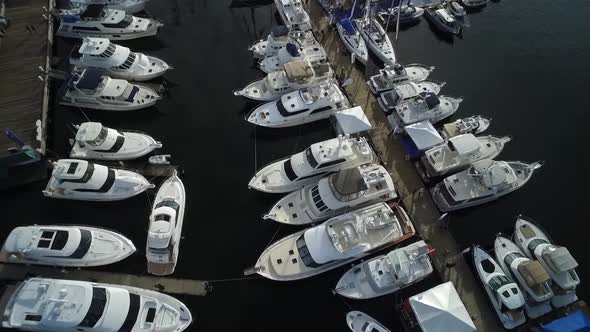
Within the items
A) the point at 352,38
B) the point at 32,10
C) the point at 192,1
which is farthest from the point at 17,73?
the point at 352,38

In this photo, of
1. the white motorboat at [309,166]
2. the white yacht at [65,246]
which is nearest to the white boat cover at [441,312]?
the white motorboat at [309,166]

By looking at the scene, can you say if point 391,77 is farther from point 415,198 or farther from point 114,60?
point 114,60

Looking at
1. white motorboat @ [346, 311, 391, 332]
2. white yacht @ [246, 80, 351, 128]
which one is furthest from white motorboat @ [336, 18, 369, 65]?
white motorboat @ [346, 311, 391, 332]

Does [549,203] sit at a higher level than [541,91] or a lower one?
lower

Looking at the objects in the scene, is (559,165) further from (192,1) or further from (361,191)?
(192,1)

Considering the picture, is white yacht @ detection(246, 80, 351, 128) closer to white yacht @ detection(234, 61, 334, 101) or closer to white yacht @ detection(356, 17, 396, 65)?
white yacht @ detection(234, 61, 334, 101)

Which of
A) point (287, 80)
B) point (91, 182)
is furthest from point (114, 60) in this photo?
point (287, 80)
